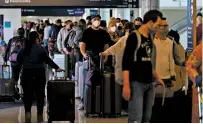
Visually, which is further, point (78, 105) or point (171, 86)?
point (78, 105)

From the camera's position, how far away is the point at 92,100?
1086 centimetres

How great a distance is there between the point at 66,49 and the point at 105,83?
4892 millimetres

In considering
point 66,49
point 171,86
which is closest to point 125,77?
point 171,86

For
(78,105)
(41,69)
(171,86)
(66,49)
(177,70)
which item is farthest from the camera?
(66,49)

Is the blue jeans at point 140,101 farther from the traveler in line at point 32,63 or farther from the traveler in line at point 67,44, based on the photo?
the traveler in line at point 67,44

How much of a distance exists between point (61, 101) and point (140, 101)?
3.23m

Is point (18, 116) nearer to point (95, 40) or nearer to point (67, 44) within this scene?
point (95, 40)

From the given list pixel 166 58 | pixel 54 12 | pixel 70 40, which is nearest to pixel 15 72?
pixel 70 40

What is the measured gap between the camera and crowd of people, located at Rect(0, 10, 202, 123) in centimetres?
696

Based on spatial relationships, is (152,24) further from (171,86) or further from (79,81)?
(79,81)

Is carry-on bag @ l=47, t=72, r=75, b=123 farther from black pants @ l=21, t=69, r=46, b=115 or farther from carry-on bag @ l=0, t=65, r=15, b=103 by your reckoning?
carry-on bag @ l=0, t=65, r=15, b=103

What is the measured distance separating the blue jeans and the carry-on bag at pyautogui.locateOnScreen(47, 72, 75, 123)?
9.31 ft

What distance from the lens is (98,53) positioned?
11.1 meters

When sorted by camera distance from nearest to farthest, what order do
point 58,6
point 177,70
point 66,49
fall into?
point 177,70 < point 58,6 < point 66,49
